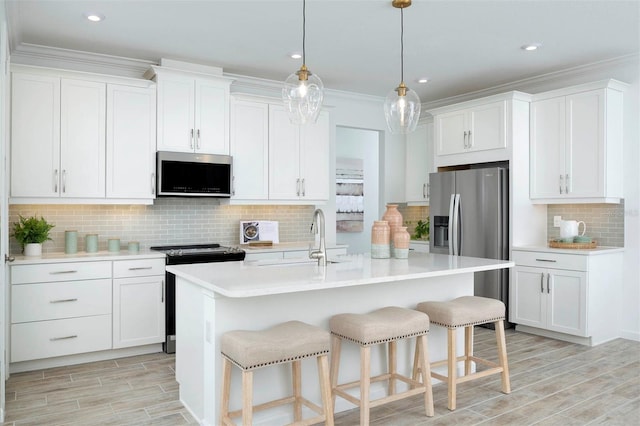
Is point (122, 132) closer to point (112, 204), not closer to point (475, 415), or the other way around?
point (112, 204)

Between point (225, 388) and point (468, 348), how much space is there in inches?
74.6

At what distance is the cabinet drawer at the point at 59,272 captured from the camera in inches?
152

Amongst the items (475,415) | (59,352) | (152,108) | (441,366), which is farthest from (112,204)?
(475,415)

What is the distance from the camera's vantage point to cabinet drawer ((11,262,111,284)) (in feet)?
12.7

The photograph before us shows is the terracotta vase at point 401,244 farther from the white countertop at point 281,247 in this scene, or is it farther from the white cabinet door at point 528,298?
the white cabinet door at point 528,298

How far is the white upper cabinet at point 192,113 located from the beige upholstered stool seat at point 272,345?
263 cm

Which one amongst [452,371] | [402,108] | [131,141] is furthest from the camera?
[131,141]

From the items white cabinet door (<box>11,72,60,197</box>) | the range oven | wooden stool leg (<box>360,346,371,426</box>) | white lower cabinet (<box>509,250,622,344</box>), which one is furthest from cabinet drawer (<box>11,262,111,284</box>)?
white lower cabinet (<box>509,250,622,344</box>)

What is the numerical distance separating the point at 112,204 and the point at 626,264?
484cm

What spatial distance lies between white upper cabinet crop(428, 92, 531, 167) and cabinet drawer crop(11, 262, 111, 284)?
374 cm

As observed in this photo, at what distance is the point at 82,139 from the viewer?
4.31m

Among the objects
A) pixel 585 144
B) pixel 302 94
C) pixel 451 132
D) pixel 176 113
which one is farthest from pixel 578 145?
pixel 176 113

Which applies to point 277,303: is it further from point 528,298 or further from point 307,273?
point 528,298

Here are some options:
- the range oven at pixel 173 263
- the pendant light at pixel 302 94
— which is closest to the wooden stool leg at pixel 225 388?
the pendant light at pixel 302 94
